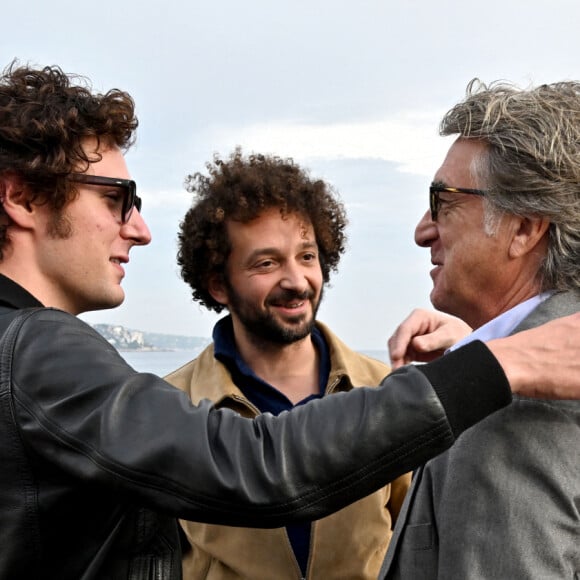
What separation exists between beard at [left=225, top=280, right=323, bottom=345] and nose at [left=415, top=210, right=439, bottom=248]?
1.71 m

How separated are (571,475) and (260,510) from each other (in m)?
0.82

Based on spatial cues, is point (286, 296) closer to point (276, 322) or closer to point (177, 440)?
point (276, 322)

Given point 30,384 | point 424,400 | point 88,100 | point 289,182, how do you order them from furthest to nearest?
point 289,182 → point 88,100 → point 30,384 → point 424,400

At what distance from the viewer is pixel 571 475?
2289 millimetres

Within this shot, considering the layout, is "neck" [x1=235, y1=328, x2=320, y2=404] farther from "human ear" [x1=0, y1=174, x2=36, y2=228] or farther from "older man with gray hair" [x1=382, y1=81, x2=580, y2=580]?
Answer: "human ear" [x1=0, y1=174, x2=36, y2=228]

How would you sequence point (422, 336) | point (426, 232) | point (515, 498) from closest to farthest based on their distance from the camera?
point (515, 498), point (426, 232), point (422, 336)

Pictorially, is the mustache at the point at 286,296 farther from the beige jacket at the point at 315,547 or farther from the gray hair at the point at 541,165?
the gray hair at the point at 541,165

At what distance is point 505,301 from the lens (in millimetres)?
2768

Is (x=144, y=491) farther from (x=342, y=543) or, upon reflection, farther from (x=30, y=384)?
(x=342, y=543)

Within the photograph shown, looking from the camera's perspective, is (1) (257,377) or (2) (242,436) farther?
(1) (257,377)

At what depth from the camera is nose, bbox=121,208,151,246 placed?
9.90 ft

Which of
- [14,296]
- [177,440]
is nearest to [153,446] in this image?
[177,440]

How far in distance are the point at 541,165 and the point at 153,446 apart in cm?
139

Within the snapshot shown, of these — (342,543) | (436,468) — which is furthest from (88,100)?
(342,543)
